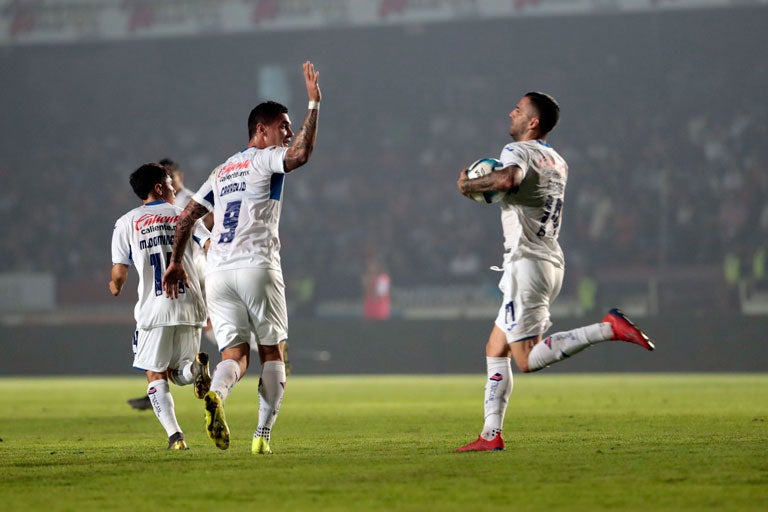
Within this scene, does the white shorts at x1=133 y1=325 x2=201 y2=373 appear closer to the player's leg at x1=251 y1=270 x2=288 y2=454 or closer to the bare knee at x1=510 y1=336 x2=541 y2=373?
the player's leg at x1=251 y1=270 x2=288 y2=454

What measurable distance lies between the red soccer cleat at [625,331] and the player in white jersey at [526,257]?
16cm

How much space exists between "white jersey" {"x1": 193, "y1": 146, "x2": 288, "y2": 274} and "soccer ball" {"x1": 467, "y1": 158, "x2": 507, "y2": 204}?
3.65ft

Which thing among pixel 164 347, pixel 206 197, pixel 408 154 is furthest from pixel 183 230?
pixel 408 154

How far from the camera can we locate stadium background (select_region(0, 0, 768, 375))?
21.6 meters

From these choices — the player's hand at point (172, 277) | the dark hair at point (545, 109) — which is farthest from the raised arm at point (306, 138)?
the dark hair at point (545, 109)

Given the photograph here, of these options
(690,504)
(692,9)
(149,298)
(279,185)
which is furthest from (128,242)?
(692,9)

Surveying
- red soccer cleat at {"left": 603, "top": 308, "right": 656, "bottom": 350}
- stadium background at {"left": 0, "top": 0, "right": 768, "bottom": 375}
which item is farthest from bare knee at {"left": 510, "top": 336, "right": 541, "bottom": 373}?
stadium background at {"left": 0, "top": 0, "right": 768, "bottom": 375}

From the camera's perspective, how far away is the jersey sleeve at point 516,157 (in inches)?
258

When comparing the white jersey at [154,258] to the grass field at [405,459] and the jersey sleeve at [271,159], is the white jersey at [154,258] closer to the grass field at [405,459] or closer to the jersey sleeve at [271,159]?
the grass field at [405,459]

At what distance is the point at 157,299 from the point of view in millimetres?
7844

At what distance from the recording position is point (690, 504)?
4.52 meters

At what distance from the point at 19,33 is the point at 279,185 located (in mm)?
25836

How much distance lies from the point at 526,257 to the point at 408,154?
2364 cm

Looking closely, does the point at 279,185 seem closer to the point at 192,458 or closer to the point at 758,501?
the point at 192,458
